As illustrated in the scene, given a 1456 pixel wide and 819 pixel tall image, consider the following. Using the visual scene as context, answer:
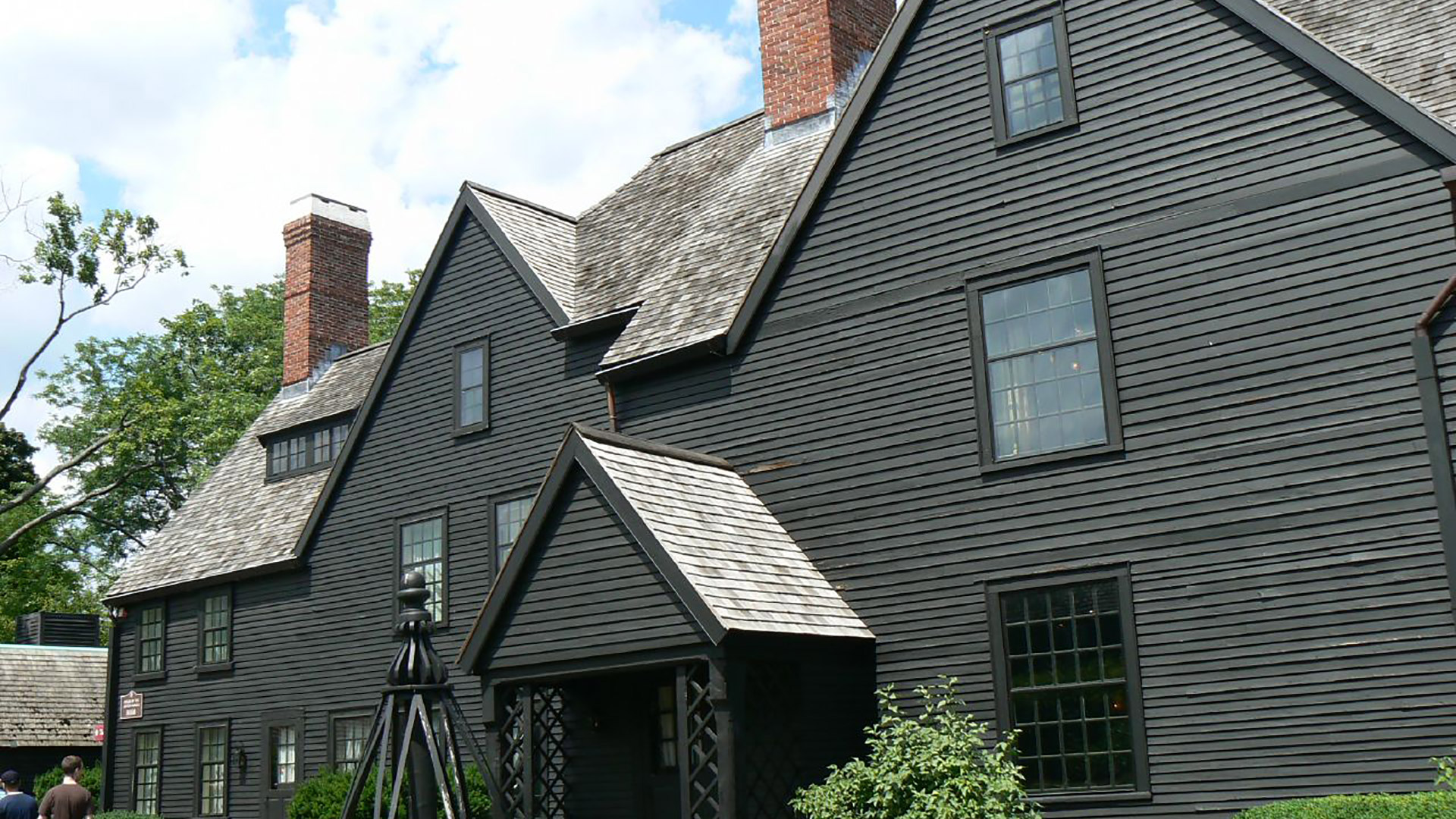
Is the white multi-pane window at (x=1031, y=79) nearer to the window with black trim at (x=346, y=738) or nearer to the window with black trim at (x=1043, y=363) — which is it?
the window with black trim at (x=1043, y=363)

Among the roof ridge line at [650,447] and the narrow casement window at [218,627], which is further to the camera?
the narrow casement window at [218,627]

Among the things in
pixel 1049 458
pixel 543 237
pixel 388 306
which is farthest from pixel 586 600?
pixel 388 306

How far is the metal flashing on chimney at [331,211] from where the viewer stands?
1182 inches

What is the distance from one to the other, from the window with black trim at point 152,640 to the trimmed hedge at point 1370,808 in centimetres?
2195

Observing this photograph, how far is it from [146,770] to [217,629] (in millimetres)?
3635

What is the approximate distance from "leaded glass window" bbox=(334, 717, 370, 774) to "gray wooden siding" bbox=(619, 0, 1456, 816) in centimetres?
975

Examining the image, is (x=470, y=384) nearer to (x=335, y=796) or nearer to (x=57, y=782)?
(x=335, y=796)

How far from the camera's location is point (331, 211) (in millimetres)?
30344

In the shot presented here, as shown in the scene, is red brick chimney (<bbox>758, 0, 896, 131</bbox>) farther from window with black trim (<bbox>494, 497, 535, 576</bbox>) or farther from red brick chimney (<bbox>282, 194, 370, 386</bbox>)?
red brick chimney (<bbox>282, 194, 370, 386</bbox>)

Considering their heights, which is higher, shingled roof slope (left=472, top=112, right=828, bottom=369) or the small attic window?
shingled roof slope (left=472, top=112, right=828, bottom=369)

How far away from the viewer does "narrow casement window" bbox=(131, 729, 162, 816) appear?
27.6 m

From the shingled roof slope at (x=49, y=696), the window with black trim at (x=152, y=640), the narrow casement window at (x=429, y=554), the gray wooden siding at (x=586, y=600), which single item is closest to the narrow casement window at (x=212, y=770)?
the window with black trim at (x=152, y=640)

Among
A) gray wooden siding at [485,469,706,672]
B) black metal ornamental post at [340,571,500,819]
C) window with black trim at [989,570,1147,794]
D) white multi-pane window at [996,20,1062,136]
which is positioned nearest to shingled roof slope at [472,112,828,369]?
gray wooden siding at [485,469,706,672]

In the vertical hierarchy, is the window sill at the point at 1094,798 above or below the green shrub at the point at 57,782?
above
